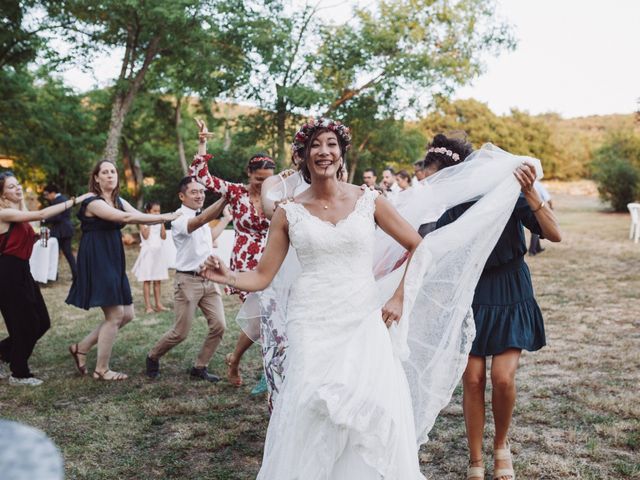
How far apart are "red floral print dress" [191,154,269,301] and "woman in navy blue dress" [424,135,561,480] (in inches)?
92.6

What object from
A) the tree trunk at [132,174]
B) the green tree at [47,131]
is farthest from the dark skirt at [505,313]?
the tree trunk at [132,174]

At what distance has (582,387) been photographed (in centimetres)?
590

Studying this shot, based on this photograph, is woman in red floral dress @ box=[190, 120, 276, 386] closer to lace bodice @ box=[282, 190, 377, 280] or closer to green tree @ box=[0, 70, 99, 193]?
lace bodice @ box=[282, 190, 377, 280]

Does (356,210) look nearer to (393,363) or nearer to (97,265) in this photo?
(393,363)

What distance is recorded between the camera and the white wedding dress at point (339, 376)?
10.1 feet

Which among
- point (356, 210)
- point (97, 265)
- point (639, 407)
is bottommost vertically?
point (639, 407)

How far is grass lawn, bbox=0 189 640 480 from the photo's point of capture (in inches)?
174

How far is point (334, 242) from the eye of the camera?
3.45 m

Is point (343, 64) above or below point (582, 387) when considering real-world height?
above

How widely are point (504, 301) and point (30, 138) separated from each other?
20.0m

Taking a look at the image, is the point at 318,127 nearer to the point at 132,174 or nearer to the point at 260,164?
the point at 260,164

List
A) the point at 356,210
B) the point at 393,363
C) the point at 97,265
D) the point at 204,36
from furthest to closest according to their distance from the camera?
the point at 204,36
the point at 97,265
the point at 356,210
the point at 393,363

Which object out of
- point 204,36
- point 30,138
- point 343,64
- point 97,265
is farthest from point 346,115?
point 97,265

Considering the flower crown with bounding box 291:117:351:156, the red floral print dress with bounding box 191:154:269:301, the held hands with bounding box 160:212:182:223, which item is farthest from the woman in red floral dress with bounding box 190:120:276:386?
the flower crown with bounding box 291:117:351:156
